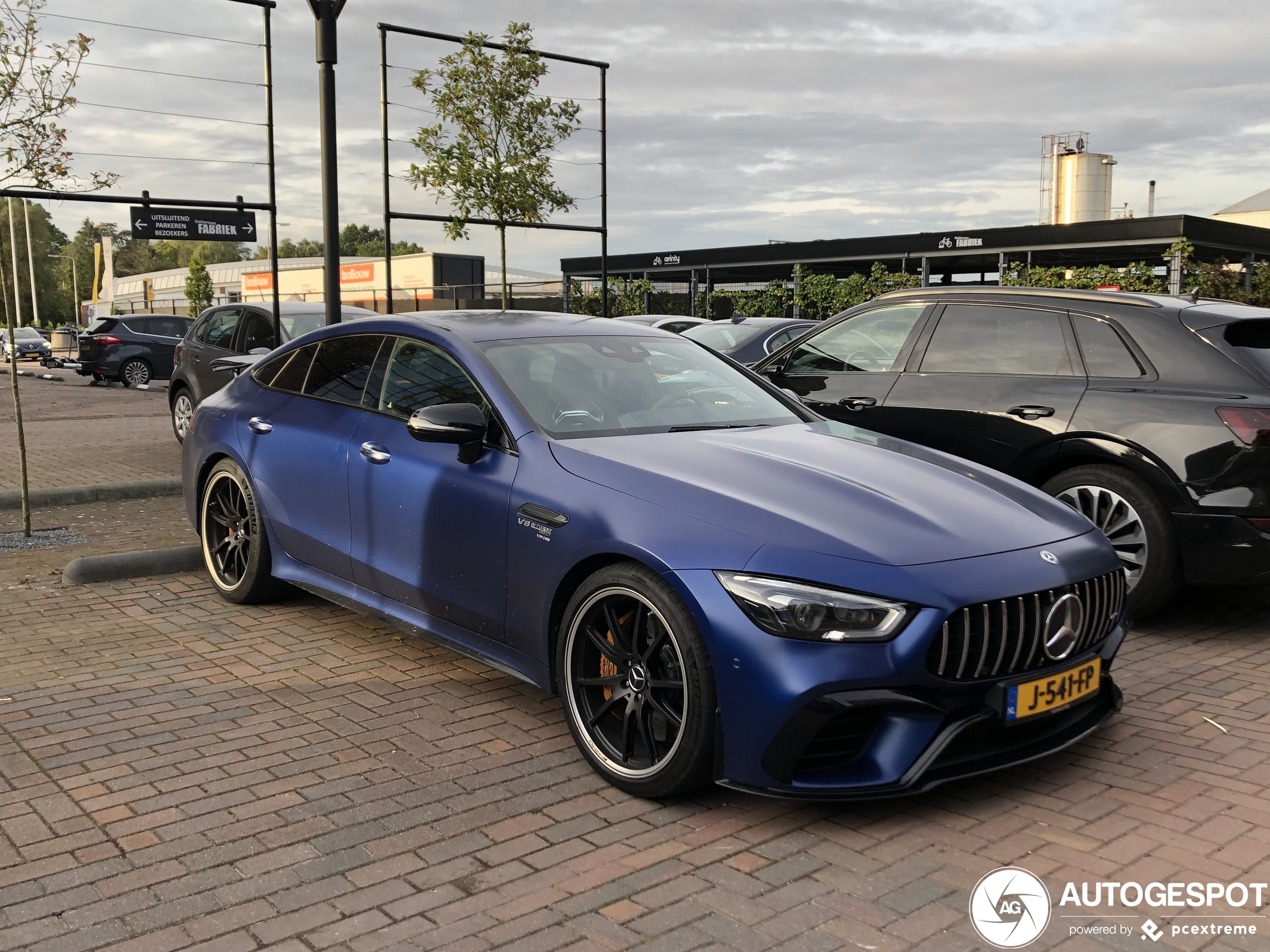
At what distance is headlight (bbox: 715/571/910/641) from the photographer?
335cm

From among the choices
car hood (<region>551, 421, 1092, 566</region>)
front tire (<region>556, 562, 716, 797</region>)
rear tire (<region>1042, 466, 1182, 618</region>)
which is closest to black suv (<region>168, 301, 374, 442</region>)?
rear tire (<region>1042, 466, 1182, 618</region>)

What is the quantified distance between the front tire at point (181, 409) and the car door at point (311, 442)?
785 centimetres

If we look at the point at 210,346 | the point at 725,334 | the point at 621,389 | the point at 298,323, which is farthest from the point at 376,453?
the point at 210,346

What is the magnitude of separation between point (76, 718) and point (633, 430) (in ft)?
8.11

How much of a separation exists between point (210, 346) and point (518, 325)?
9.15 metres

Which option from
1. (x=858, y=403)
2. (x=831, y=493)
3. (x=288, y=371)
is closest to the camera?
(x=831, y=493)

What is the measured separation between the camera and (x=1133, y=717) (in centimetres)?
459

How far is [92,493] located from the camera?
364 inches

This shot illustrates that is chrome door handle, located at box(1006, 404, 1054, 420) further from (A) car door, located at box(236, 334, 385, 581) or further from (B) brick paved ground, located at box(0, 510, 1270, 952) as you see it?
(A) car door, located at box(236, 334, 385, 581)

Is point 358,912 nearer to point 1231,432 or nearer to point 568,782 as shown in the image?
point 568,782

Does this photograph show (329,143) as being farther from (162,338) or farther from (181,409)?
(162,338)

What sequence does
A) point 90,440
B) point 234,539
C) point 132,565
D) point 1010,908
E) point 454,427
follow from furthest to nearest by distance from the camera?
point 90,440 < point 132,565 < point 234,539 < point 454,427 < point 1010,908

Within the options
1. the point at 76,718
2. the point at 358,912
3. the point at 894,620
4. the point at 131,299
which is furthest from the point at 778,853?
the point at 131,299

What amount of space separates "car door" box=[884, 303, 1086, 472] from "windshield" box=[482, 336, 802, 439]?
5.81ft
